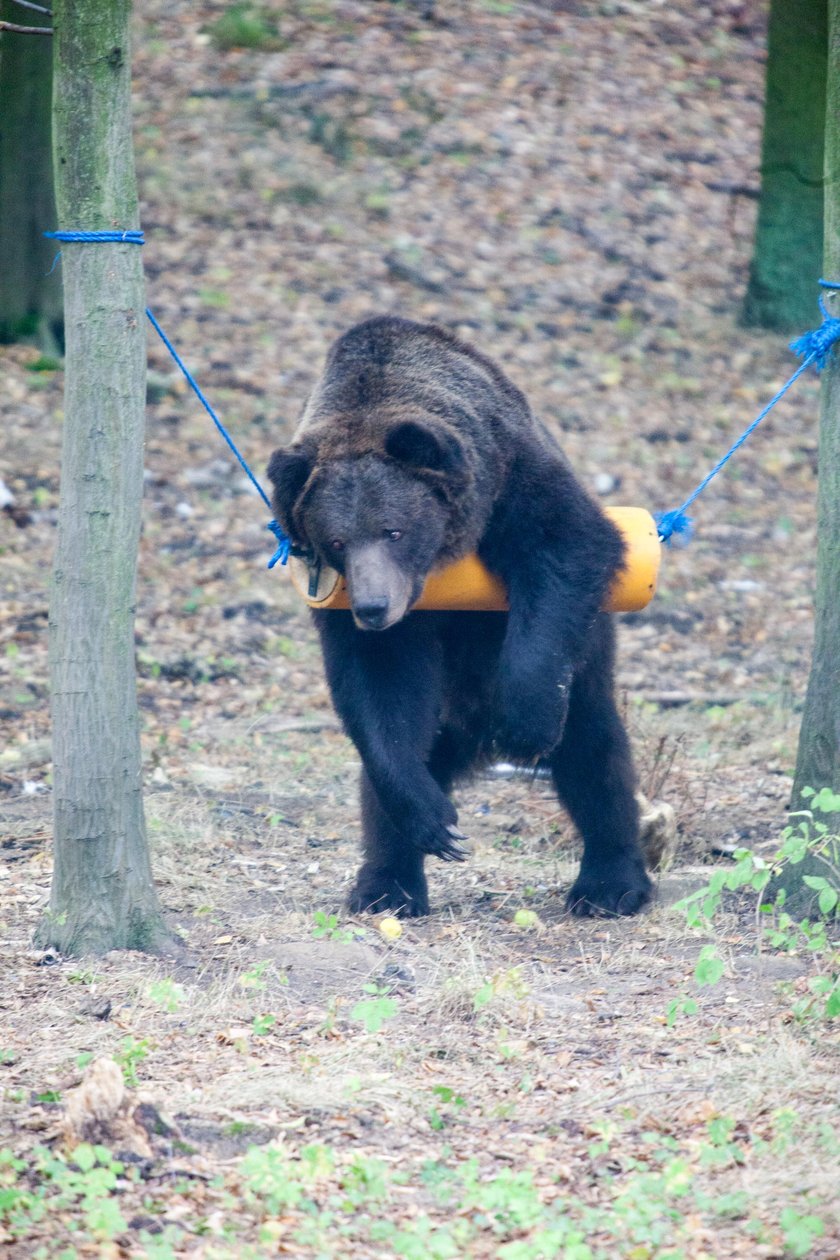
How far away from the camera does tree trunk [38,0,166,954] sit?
453 cm

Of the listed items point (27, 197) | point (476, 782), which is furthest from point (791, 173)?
point (476, 782)

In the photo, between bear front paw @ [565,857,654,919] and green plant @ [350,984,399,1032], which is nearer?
green plant @ [350,984,399,1032]

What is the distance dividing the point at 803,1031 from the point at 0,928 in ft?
8.93

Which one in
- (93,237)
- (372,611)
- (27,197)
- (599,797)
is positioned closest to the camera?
(93,237)

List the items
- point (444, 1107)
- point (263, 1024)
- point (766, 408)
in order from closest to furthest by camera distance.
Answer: point (444, 1107) < point (263, 1024) < point (766, 408)

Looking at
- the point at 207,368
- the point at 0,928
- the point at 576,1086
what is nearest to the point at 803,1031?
the point at 576,1086

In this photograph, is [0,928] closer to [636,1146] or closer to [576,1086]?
[576,1086]

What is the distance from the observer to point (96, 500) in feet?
15.1

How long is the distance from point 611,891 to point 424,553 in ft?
5.05

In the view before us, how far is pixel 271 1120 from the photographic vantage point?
361cm

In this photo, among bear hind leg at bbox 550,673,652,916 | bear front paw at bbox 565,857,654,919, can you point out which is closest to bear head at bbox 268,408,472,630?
bear hind leg at bbox 550,673,652,916

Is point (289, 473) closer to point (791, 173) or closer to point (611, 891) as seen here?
point (611, 891)

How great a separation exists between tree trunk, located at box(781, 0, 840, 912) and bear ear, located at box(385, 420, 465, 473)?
130cm

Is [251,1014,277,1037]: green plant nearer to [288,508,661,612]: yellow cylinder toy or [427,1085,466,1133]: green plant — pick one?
[427,1085,466,1133]: green plant
